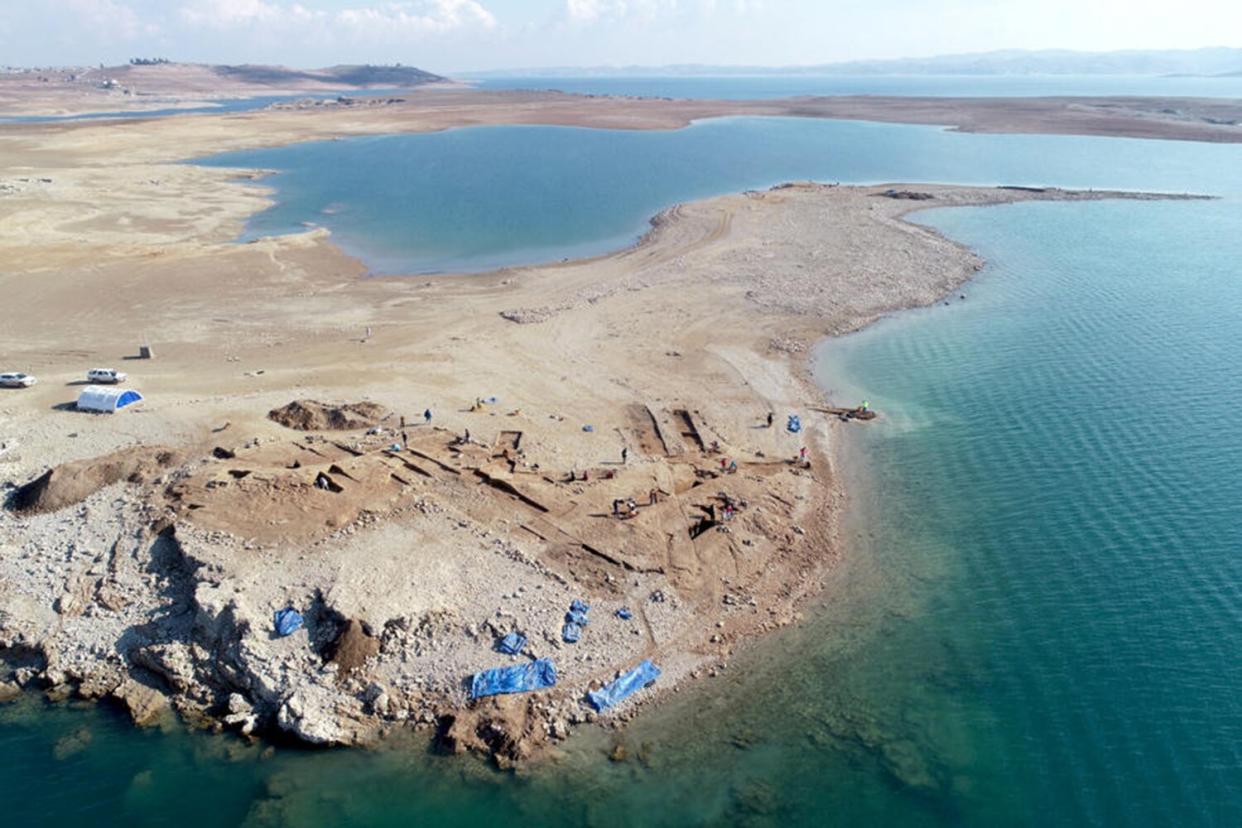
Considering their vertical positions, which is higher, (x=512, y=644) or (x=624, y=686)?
(x=512, y=644)

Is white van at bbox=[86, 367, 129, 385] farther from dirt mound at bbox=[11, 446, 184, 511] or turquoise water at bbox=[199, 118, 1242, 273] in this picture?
turquoise water at bbox=[199, 118, 1242, 273]

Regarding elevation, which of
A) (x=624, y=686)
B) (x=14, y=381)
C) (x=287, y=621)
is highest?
(x=14, y=381)

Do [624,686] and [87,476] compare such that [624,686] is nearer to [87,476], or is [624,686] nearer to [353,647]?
[353,647]

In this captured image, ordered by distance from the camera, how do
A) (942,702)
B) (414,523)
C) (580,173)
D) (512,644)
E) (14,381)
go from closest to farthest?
(942,702) < (512,644) < (414,523) < (14,381) < (580,173)

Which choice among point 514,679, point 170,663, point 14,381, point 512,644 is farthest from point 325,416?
point 514,679

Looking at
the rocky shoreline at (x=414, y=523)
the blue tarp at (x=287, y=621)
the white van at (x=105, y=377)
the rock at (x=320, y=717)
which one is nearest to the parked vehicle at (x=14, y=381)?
the rocky shoreline at (x=414, y=523)

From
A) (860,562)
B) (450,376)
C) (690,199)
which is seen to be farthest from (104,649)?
(690,199)

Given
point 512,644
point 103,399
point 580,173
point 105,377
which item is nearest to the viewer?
point 512,644
